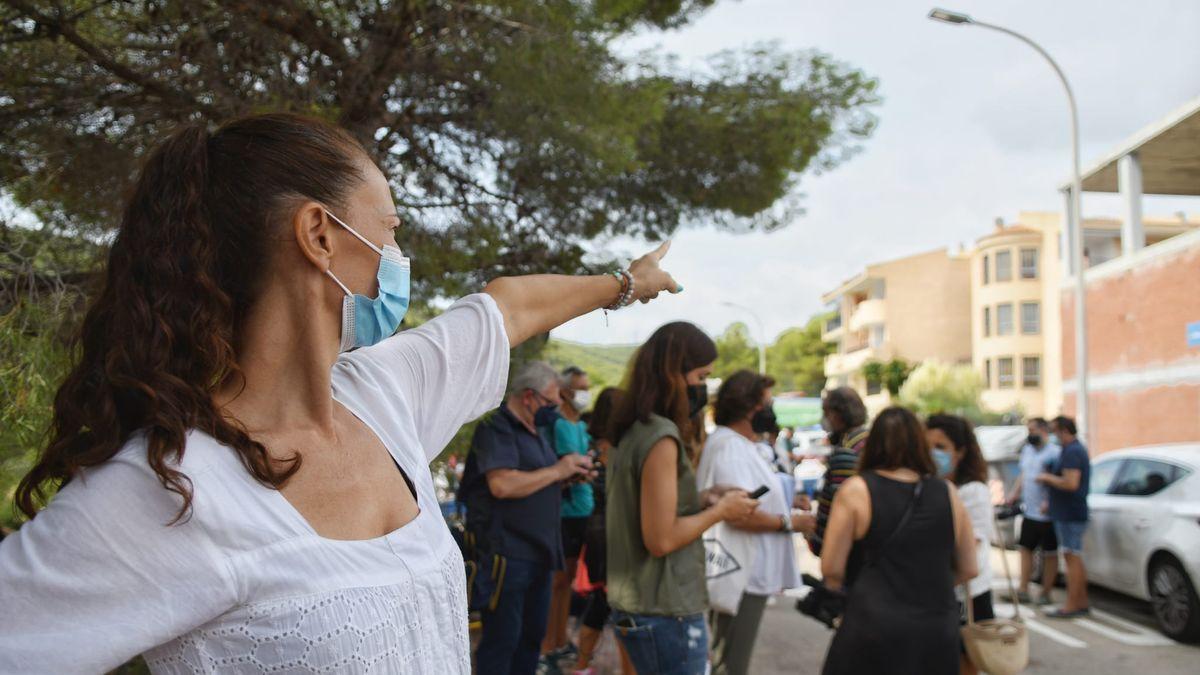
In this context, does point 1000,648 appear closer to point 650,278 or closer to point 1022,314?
point 650,278

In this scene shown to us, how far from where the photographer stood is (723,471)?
4777 millimetres

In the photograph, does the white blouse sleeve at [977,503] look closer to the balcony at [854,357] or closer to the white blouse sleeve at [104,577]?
the white blouse sleeve at [104,577]

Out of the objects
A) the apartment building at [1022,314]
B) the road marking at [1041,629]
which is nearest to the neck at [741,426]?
the road marking at [1041,629]

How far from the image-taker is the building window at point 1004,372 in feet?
175

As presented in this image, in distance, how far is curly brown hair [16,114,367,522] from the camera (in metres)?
1.23

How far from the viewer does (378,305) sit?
158 centimetres

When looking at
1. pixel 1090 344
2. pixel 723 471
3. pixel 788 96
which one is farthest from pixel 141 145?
pixel 1090 344

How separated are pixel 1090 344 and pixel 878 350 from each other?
131 feet

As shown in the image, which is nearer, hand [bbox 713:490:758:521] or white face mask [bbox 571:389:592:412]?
hand [bbox 713:490:758:521]

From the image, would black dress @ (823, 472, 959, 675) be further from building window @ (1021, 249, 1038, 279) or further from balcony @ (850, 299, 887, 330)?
balcony @ (850, 299, 887, 330)

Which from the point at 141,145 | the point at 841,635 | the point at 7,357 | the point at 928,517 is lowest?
the point at 841,635

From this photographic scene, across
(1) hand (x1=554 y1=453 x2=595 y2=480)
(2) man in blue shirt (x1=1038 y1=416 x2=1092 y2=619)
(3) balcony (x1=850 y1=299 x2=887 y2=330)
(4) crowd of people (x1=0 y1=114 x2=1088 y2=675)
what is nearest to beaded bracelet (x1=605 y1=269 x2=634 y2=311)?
(4) crowd of people (x1=0 y1=114 x2=1088 y2=675)

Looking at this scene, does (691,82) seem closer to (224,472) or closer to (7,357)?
(7,357)

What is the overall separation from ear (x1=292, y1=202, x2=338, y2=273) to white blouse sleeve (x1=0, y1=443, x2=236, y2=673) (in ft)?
1.27
